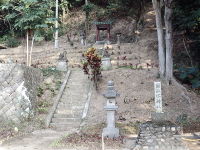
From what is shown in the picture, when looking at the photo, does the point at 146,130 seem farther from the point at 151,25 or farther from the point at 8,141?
the point at 151,25

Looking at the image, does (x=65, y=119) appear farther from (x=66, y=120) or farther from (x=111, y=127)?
(x=111, y=127)

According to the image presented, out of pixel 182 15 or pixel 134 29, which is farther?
pixel 134 29

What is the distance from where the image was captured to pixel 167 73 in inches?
680

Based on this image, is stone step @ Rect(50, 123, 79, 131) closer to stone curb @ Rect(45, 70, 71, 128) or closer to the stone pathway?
the stone pathway

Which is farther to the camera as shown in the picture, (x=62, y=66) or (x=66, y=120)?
(x=62, y=66)

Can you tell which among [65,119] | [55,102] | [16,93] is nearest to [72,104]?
[55,102]

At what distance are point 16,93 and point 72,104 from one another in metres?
2.59

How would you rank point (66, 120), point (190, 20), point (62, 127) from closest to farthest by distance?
1. point (62, 127)
2. point (66, 120)
3. point (190, 20)

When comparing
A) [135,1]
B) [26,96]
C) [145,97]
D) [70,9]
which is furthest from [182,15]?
[70,9]

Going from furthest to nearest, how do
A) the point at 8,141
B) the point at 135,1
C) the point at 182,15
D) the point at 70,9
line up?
the point at 70,9 → the point at 135,1 → the point at 182,15 → the point at 8,141

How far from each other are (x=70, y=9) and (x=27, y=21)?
19.0 metres

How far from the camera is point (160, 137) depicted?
9.43 metres

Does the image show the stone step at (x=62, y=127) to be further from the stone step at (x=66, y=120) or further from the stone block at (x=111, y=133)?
the stone block at (x=111, y=133)

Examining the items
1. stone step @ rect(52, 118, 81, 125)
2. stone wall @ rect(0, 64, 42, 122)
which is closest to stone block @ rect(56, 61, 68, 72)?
stone wall @ rect(0, 64, 42, 122)
